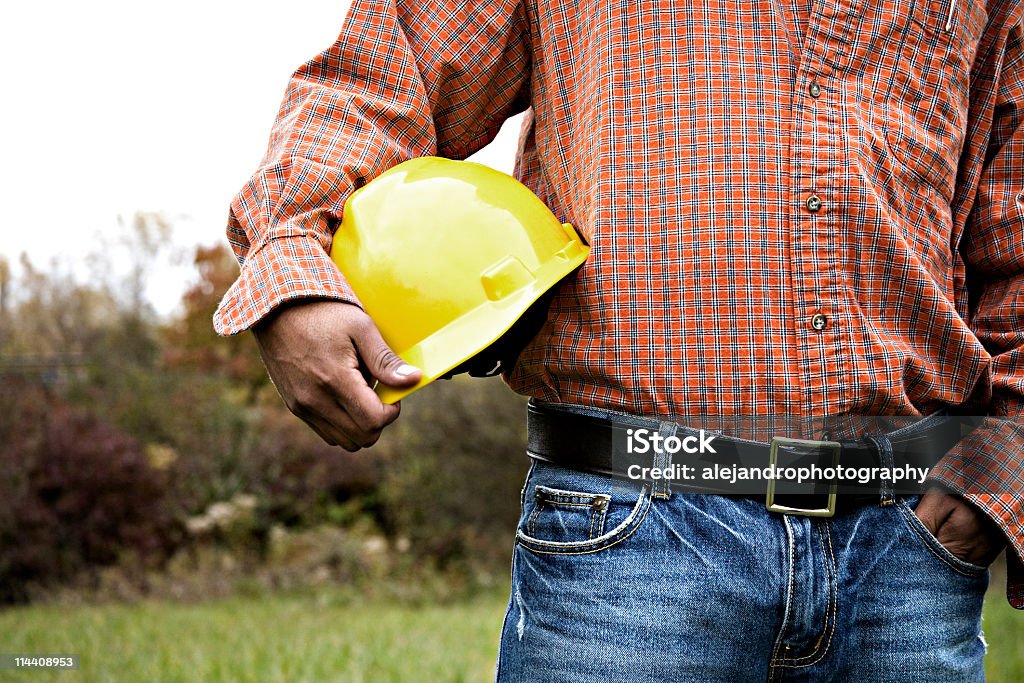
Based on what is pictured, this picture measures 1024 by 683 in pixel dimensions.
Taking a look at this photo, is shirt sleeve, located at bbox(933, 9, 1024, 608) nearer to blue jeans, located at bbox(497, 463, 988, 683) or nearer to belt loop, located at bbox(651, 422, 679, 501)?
blue jeans, located at bbox(497, 463, 988, 683)

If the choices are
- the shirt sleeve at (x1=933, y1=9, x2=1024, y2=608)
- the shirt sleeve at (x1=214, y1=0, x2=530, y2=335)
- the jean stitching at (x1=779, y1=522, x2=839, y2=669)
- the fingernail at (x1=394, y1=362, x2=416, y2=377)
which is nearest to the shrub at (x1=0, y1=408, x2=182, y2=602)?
the shirt sleeve at (x1=214, y1=0, x2=530, y2=335)

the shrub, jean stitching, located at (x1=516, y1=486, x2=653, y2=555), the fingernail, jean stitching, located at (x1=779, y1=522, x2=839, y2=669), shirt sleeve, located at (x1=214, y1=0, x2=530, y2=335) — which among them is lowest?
the shrub

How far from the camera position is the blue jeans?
1437 mm

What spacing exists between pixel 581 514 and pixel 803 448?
1.19ft

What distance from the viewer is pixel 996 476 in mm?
1601

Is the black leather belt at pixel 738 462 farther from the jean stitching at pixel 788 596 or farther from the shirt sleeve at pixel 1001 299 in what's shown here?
the shirt sleeve at pixel 1001 299

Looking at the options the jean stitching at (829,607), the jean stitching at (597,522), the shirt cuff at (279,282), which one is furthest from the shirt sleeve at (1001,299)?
the shirt cuff at (279,282)

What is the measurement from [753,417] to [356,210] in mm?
713

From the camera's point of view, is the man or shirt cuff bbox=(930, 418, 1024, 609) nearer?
the man

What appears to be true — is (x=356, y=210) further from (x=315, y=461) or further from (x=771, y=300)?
(x=315, y=461)

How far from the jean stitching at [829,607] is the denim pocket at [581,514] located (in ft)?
0.95

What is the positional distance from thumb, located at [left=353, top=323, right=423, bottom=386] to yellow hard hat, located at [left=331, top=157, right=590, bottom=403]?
110 mm

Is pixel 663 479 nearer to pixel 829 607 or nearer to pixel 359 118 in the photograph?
pixel 829 607

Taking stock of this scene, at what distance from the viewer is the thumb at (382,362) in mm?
1340
